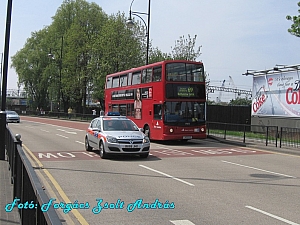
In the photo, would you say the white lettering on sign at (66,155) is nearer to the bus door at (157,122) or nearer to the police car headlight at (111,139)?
the police car headlight at (111,139)

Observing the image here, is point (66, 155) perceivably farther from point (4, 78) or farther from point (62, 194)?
point (62, 194)

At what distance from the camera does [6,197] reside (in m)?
8.05

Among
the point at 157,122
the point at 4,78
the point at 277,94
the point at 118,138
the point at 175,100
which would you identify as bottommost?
the point at 118,138

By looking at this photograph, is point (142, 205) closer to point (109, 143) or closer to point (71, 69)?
point (109, 143)

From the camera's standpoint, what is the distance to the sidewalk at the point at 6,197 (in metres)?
6.47

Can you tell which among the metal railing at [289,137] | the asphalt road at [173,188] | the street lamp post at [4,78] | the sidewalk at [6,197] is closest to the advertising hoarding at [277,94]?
the metal railing at [289,137]

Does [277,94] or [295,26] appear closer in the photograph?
[295,26]

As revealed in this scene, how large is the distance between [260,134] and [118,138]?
11.3 metres

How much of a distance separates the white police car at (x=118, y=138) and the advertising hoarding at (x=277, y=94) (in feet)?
51.3

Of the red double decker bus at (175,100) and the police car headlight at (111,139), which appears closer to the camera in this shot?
the police car headlight at (111,139)

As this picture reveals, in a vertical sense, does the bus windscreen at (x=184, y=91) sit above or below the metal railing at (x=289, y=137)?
above

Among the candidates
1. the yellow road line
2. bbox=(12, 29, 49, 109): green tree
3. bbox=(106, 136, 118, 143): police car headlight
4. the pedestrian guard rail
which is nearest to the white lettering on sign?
the yellow road line

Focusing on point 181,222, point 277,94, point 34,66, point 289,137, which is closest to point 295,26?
point 289,137

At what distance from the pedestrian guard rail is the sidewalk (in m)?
13.4
